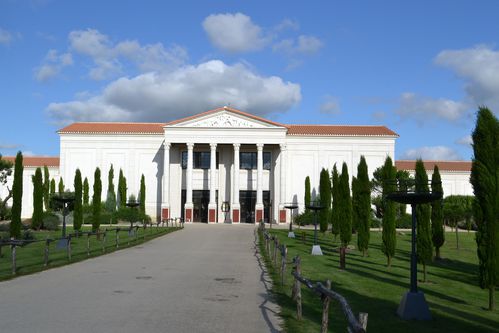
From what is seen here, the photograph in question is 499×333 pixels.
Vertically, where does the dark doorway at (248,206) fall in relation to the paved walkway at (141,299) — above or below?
above

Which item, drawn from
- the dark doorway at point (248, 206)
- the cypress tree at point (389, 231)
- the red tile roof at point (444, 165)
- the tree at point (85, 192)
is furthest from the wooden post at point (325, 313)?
the red tile roof at point (444, 165)

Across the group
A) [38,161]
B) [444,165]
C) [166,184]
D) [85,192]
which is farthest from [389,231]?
[38,161]

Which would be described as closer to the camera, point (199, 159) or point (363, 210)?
point (363, 210)

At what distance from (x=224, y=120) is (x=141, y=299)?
1892 inches

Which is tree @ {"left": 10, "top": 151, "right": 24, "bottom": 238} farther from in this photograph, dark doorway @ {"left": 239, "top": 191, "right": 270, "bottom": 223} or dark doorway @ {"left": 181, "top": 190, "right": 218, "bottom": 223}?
dark doorway @ {"left": 239, "top": 191, "right": 270, "bottom": 223}

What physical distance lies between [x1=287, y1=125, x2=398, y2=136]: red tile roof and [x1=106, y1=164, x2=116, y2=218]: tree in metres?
20.1

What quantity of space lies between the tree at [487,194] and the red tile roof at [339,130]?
48460 mm

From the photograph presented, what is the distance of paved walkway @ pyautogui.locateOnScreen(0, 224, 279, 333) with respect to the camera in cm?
862

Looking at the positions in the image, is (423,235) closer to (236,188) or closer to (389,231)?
(389,231)

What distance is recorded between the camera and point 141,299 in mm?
11148

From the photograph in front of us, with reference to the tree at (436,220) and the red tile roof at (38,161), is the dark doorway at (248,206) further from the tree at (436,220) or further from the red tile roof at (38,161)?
the tree at (436,220)

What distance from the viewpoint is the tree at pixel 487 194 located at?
1192cm

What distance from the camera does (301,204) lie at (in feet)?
199

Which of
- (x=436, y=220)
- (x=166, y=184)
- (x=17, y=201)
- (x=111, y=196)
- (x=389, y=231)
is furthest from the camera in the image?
(x=166, y=184)
